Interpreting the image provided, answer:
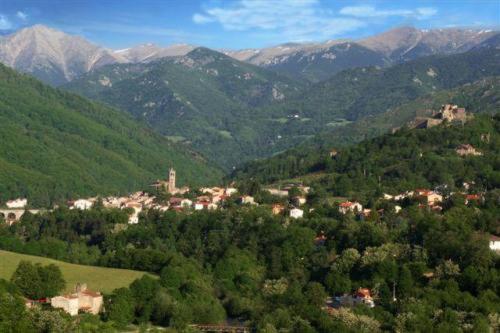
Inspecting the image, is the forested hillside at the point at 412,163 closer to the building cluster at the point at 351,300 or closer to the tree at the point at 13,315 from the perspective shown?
the building cluster at the point at 351,300

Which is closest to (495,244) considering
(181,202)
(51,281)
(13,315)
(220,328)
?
(220,328)

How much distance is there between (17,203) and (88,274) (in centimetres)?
6237

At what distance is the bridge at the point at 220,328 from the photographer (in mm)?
48219

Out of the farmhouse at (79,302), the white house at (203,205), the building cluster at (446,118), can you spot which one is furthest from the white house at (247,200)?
the farmhouse at (79,302)

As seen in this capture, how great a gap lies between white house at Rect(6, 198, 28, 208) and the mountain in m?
2.07

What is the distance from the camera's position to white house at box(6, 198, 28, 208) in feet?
384

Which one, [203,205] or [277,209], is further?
[203,205]

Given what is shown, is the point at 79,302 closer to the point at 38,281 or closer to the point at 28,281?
the point at 38,281

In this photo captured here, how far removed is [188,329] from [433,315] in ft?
44.5

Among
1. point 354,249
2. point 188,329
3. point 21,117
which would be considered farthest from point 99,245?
point 21,117

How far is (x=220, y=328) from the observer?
4912 cm

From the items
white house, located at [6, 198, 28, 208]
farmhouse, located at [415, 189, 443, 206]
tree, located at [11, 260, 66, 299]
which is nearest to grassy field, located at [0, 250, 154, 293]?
tree, located at [11, 260, 66, 299]

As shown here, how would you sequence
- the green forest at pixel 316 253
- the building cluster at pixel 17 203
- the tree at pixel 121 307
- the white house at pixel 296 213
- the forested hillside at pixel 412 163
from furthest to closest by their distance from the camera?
the building cluster at pixel 17 203, the forested hillside at pixel 412 163, the white house at pixel 296 213, the tree at pixel 121 307, the green forest at pixel 316 253

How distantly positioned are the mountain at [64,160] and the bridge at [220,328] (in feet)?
262
